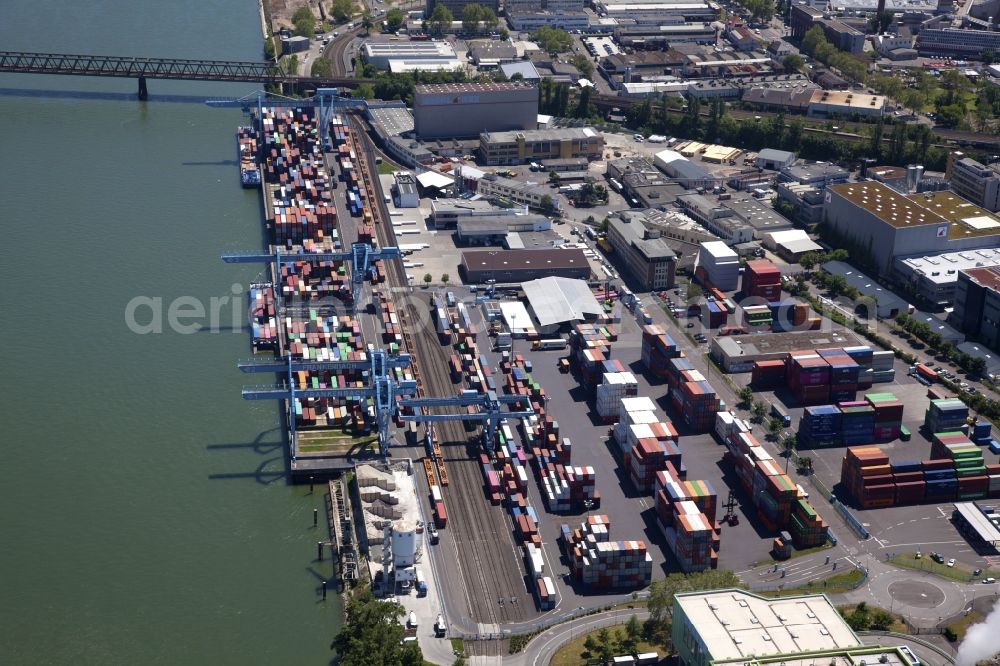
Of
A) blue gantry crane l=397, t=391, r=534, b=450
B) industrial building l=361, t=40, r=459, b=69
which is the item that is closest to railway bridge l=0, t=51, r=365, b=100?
industrial building l=361, t=40, r=459, b=69

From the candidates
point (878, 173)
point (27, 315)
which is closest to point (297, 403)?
point (27, 315)

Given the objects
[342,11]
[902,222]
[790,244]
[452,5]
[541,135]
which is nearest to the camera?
[902,222]

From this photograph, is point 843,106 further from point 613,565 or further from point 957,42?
point 613,565

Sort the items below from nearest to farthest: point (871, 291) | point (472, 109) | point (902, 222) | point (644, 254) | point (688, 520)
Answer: point (688, 520)
point (871, 291)
point (644, 254)
point (902, 222)
point (472, 109)

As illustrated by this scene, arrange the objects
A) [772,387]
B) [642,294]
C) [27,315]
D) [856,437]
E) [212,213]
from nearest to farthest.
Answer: [856,437] → [772,387] → [27,315] → [642,294] → [212,213]

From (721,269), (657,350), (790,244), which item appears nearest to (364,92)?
(790,244)

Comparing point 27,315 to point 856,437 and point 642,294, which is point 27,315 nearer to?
point 642,294

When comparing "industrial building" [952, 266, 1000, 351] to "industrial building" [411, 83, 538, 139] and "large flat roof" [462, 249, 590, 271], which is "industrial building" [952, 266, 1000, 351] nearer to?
"large flat roof" [462, 249, 590, 271]

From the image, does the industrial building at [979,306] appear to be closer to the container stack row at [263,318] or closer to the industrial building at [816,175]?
the industrial building at [816,175]
